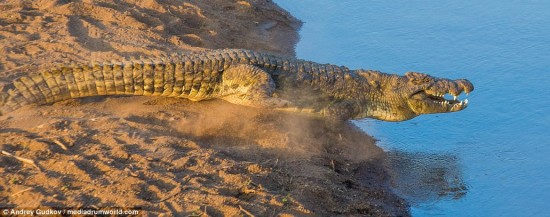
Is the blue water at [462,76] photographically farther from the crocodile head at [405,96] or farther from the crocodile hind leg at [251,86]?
the crocodile hind leg at [251,86]

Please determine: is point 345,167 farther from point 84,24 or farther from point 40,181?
point 84,24

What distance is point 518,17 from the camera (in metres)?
11.3

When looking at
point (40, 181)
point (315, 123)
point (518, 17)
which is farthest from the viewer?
point (518, 17)

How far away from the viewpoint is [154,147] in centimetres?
579

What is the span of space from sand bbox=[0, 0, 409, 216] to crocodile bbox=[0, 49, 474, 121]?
16 cm

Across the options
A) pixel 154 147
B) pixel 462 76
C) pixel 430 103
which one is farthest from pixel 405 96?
pixel 154 147

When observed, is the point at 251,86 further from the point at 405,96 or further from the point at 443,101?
the point at 443,101

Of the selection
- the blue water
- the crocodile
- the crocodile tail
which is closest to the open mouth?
the crocodile

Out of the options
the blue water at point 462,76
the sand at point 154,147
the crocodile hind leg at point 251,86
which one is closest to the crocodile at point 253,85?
the crocodile hind leg at point 251,86

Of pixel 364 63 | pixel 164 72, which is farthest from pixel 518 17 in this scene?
pixel 164 72

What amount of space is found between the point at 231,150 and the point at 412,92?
294 centimetres

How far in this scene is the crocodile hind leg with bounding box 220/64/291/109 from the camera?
7.33m

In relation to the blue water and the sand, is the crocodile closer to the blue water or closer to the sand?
the sand

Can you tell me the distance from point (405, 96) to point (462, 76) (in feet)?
5.76
